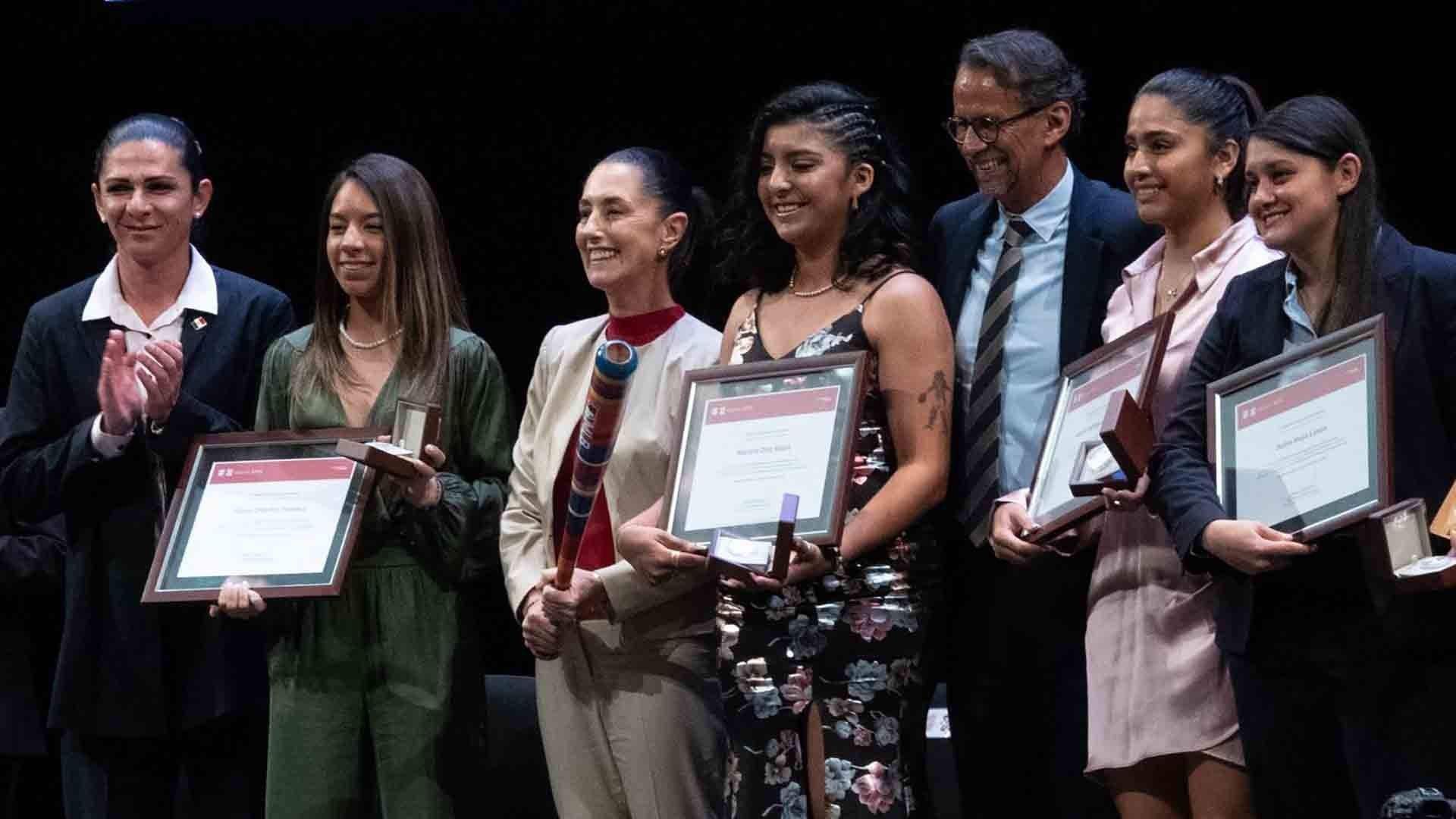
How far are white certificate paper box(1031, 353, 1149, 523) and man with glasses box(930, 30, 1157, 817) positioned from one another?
0.35 feet

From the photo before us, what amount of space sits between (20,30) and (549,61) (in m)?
1.57

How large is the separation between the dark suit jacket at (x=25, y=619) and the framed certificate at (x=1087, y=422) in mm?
2286

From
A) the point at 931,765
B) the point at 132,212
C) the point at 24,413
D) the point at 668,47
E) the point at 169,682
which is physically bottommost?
the point at 931,765

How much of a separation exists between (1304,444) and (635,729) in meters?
1.25

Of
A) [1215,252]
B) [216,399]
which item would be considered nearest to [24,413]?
[216,399]

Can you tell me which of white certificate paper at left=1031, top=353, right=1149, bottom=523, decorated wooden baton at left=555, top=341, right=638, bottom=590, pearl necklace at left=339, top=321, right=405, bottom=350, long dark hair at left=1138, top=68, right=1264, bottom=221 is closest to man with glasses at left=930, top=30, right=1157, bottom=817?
white certificate paper at left=1031, top=353, right=1149, bottom=523

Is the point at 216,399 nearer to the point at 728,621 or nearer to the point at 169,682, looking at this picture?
the point at 169,682

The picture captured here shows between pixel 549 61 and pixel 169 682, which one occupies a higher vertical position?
pixel 549 61

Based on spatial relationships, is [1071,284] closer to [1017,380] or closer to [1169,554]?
[1017,380]

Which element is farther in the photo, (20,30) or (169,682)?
(20,30)

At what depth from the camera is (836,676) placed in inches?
123

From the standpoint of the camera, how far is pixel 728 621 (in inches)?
128

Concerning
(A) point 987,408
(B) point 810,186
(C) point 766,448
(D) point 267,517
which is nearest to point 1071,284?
(A) point 987,408

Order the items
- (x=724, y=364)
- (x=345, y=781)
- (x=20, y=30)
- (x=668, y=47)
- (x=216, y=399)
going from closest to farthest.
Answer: (x=724, y=364), (x=345, y=781), (x=216, y=399), (x=668, y=47), (x=20, y=30)
